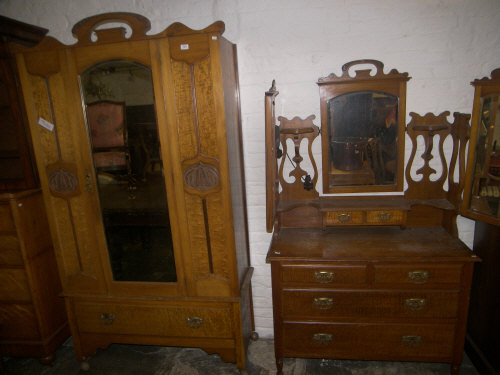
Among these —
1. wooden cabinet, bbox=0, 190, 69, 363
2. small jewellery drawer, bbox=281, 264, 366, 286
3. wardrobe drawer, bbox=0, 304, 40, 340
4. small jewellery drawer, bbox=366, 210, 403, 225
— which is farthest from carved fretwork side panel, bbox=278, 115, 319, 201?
wardrobe drawer, bbox=0, 304, 40, 340

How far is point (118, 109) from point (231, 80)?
697 mm

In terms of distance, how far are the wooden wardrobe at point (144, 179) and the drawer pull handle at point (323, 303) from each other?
0.46m

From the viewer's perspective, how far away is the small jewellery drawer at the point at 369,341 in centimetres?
189

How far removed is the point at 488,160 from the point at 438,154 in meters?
0.31

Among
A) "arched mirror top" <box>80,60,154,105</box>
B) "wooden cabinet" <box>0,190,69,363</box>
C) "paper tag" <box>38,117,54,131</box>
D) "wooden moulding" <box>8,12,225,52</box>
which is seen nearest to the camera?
"wooden moulding" <box>8,12,225,52</box>

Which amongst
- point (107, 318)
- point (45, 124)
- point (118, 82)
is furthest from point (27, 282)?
point (118, 82)

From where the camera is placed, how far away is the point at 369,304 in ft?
6.20

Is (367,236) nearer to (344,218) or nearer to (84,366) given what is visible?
(344,218)

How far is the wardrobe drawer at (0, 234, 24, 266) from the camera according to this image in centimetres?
213

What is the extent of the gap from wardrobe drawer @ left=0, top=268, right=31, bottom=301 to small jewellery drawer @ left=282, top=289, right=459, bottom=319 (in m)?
1.80

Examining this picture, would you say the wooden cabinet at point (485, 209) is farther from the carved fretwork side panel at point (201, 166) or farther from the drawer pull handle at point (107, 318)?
the drawer pull handle at point (107, 318)

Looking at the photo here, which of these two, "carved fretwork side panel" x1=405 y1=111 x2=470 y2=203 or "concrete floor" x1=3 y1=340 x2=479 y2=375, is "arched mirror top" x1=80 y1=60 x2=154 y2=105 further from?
"concrete floor" x1=3 y1=340 x2=479 y2=375

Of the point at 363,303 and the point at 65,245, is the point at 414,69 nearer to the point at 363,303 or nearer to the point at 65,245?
the point at 363,303

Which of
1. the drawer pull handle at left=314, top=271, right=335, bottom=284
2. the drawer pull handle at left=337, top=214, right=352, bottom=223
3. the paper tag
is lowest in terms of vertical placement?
the drawer pull handle at left=314, top=271, right=335, bottom=284
